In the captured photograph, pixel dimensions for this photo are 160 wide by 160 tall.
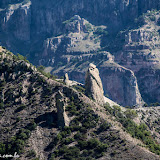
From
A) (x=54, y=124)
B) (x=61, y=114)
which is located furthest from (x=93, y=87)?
(x=54, y=124)

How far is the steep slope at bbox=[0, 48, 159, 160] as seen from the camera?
119562 mm

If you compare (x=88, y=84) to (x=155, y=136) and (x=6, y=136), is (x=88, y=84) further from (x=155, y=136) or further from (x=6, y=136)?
(x=6, y=136)

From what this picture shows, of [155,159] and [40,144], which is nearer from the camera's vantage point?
[155,159]

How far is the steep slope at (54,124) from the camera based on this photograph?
120m

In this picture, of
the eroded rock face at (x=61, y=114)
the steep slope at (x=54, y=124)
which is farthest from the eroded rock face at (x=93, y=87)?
the eroded rock face at (x=61, y=114)

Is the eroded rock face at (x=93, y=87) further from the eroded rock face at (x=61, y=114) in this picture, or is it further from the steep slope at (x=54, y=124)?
the eroded rock face at (x=61, y=114)

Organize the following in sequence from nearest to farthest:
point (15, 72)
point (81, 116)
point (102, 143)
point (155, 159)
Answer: point (155, 159), point (102, 143), point (81, 116), point (15, 72)

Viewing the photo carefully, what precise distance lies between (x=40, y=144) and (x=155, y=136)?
41391mm

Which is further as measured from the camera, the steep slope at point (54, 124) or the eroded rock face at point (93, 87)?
the eroded rock face at point (93, 87)

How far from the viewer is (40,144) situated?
12306cm

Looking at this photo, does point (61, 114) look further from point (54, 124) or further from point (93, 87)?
point (93, 87)

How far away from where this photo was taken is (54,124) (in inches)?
5030

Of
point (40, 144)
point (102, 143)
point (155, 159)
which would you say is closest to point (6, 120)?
point (40, 144)

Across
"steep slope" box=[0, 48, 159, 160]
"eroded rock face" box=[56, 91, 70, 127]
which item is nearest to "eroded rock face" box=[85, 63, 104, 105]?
"steep slope" box=[0, 48, 159, 160]
